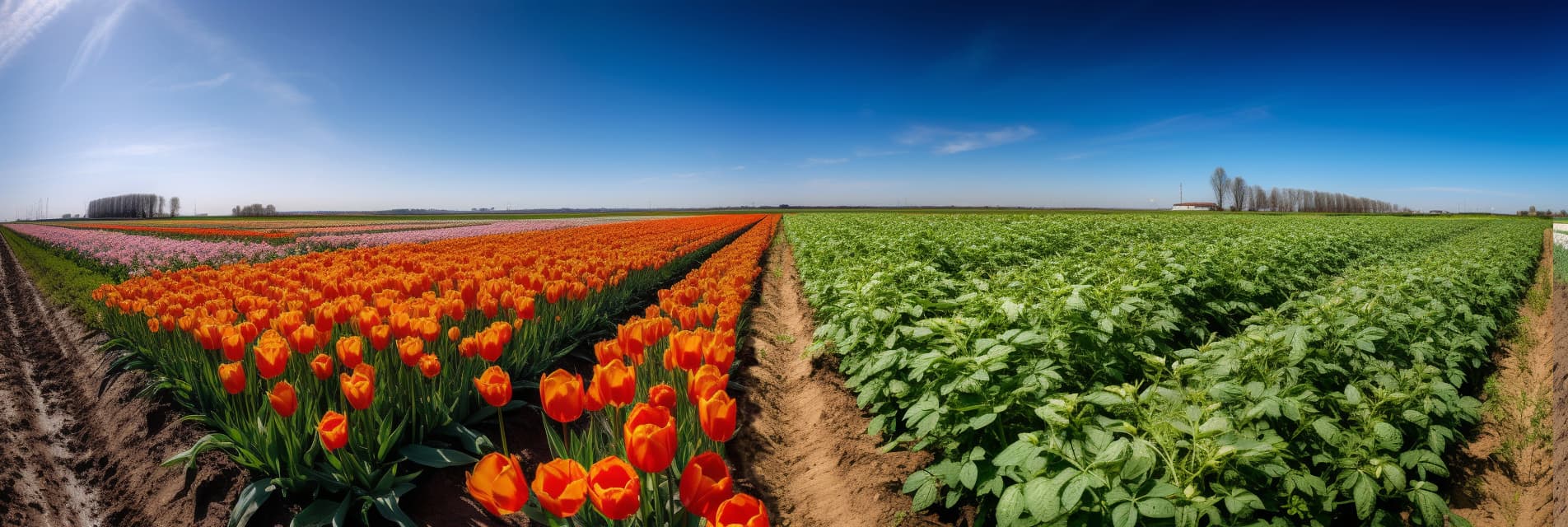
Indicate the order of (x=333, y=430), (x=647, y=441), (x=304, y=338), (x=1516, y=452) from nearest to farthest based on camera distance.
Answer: (x=647, y=441), (x=333, y=430), (x=304, y=338), (x=1516, y=452)

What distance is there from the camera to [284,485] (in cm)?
282

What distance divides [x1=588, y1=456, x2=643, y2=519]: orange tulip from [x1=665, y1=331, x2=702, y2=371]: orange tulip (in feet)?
3.67

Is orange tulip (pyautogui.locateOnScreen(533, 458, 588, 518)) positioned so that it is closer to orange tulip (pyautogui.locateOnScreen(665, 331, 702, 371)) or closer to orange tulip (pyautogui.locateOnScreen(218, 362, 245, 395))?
orange tulip (pyautogui.locateOnScreen(665, 331, 702, 371))

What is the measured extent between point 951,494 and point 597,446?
64.5 inches

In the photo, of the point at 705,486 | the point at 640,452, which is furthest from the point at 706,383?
the point at 705,486

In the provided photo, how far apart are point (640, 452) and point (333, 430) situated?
1412 millimetres

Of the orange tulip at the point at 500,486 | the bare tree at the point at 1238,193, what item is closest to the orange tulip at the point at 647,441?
the orange tulip at the point at 500,486

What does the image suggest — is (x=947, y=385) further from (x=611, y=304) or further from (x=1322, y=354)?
(x=611, y=304)

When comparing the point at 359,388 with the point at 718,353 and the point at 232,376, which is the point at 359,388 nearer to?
the point at 232,376

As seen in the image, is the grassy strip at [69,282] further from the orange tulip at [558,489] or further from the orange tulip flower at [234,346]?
the orange tulip at [558,489]

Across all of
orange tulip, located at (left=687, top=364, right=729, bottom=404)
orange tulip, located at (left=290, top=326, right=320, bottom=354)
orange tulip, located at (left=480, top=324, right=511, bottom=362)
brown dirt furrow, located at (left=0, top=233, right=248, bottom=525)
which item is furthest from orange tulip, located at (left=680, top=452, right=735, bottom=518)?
orange tulip, located at (left=290, top=326, right=320, bottom=354)

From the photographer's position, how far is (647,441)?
1744 mm

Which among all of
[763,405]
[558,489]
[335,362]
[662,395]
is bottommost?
[763,405]

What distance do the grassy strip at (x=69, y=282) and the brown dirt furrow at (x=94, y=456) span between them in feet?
5.06
